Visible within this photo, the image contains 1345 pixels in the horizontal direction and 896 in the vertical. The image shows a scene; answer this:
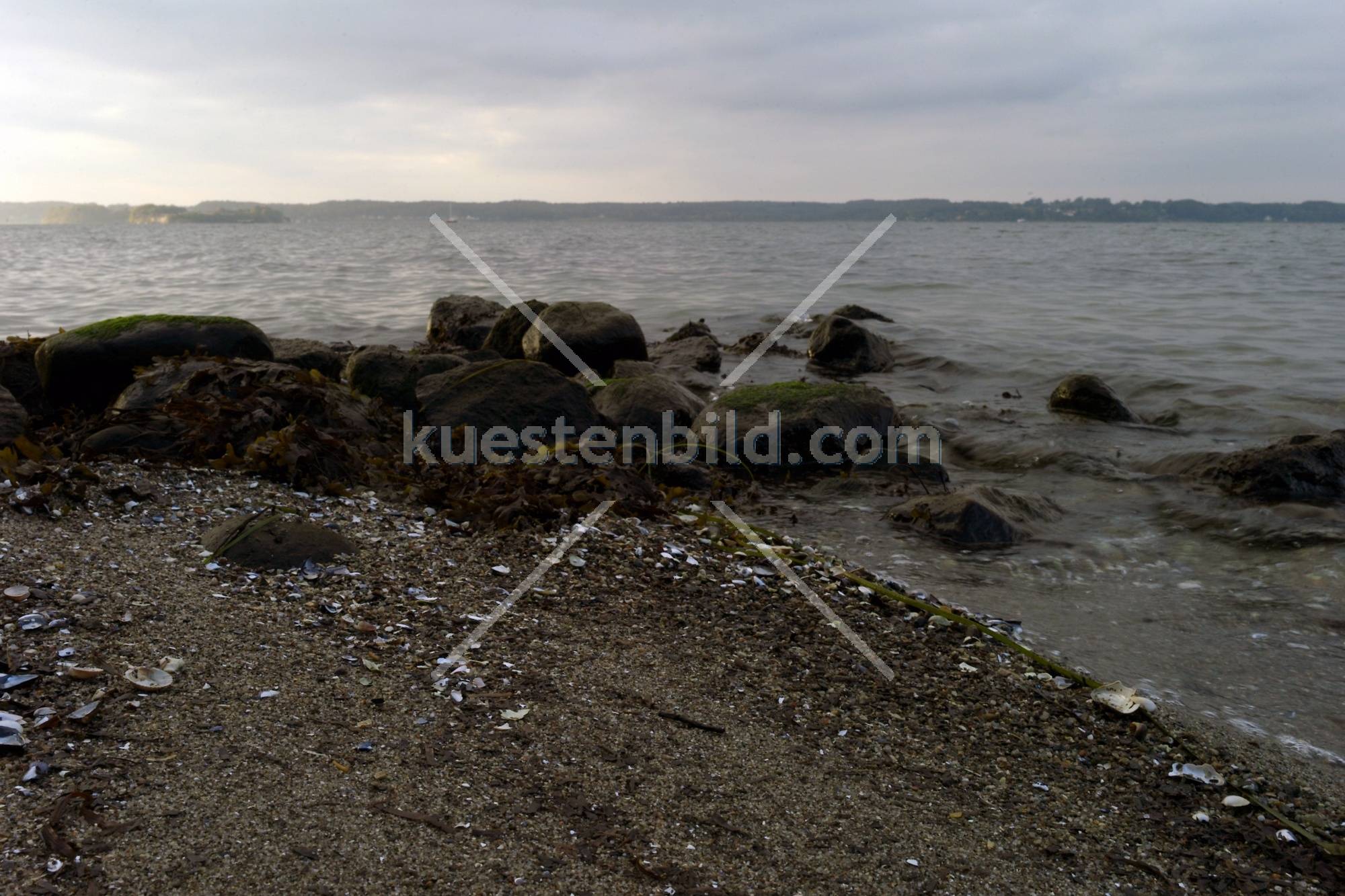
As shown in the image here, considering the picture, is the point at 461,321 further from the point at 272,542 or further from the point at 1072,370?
the point at 272,542

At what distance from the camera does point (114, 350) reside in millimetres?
7898

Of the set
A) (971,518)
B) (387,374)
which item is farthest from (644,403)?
(971,518)

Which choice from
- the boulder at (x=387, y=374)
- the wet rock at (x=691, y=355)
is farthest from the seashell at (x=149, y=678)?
the wet rock at (x=691, y=355)

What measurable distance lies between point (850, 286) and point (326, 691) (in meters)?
24.1

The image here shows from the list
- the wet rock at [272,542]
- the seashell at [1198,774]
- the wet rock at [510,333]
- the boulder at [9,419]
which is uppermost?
the wet rock at [510,333]

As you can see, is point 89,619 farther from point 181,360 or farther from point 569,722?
point 181,360

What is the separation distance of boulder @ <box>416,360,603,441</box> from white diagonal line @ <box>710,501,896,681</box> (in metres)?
2.15

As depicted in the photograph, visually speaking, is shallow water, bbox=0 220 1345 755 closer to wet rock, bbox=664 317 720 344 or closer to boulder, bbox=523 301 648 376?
wet rock, bbox=664 317 720 344

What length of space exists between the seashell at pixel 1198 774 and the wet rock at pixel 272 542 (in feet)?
12.2

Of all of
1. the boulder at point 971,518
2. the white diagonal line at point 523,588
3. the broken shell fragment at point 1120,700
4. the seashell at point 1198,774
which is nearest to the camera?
the seashell at point 1198,774

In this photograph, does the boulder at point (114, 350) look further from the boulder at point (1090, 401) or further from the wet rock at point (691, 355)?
the boulder at point (1090, 401)

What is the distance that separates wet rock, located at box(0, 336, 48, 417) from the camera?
801 cm

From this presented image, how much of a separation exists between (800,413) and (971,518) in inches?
84.0

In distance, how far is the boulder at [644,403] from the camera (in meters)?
8.42
